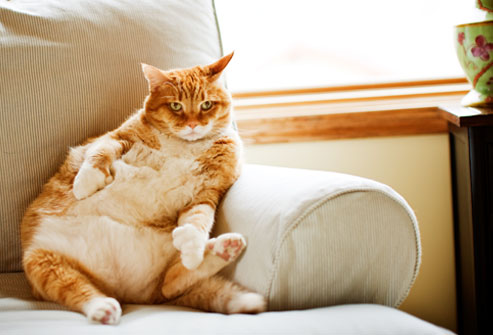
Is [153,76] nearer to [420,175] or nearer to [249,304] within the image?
[249,304]

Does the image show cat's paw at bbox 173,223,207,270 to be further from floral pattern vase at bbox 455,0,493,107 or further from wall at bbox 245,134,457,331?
floral pattern vase at bbox 455,0,493,107

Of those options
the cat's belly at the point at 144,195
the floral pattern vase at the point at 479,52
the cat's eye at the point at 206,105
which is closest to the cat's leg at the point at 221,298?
the cat's belly at the point at 144,195

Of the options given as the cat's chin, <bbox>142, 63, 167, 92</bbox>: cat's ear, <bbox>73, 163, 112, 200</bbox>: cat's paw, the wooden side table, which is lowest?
the wooden side table

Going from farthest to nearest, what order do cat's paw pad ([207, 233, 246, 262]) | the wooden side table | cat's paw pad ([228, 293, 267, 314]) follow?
the wooden side table
cat's paw pad ([207, 233, 246, 262])
cat's paw pad ([228, 293, 267, 314])

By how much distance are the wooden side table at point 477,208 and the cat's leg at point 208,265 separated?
76 centimetres

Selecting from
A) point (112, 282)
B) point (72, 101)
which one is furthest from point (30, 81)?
point (112, 282)

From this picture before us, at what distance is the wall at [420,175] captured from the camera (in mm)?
1720

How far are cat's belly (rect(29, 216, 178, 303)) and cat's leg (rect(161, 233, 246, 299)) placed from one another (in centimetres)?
5

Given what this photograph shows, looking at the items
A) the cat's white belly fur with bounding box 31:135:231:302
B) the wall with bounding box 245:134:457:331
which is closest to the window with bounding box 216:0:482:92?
the wall with bounding box 245:134:457:331

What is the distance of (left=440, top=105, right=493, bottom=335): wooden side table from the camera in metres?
1.31

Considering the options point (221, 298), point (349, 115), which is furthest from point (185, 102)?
point (349, 115)

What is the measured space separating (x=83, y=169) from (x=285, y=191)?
1.60ft

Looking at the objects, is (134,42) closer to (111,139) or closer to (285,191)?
(111,139)

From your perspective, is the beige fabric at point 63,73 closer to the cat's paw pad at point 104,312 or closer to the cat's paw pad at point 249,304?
the cat's paw pad at point 104,312
